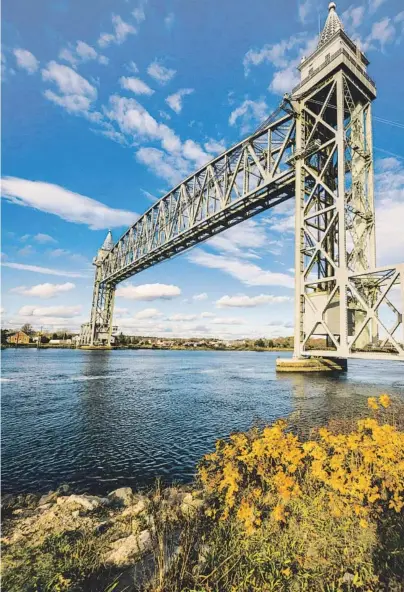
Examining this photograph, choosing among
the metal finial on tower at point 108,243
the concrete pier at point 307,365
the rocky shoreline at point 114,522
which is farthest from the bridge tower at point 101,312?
the rocky shoreline at point 114,522

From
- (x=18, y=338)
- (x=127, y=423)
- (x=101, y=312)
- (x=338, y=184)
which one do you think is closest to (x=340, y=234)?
(x=338, y=184)

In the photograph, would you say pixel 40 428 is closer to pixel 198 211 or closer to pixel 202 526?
pixel 202 526

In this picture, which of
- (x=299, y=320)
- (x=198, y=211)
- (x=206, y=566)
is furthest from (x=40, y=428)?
(x=198, y=211)

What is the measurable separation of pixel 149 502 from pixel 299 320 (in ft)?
86.5

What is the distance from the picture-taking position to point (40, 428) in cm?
1370

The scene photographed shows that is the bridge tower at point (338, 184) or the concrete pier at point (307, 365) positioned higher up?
the bridge tower at point (338, 184)

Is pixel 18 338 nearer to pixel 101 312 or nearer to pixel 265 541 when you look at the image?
pixel 101 312

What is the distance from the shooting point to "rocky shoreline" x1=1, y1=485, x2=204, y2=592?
4.35 meters

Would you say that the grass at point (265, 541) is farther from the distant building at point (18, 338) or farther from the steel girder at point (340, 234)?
the distant building at point (18, 338)

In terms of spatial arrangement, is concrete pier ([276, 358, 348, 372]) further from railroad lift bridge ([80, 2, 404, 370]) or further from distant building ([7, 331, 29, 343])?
distant building ([7, 331, 29, 343])

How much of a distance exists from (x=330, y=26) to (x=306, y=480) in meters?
44.7

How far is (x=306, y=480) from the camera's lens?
19.0 feet

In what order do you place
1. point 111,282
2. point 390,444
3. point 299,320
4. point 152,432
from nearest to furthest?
point 390,444, point 152,432, point 299,320, point 111,282

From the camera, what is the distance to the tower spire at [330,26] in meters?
32.5
